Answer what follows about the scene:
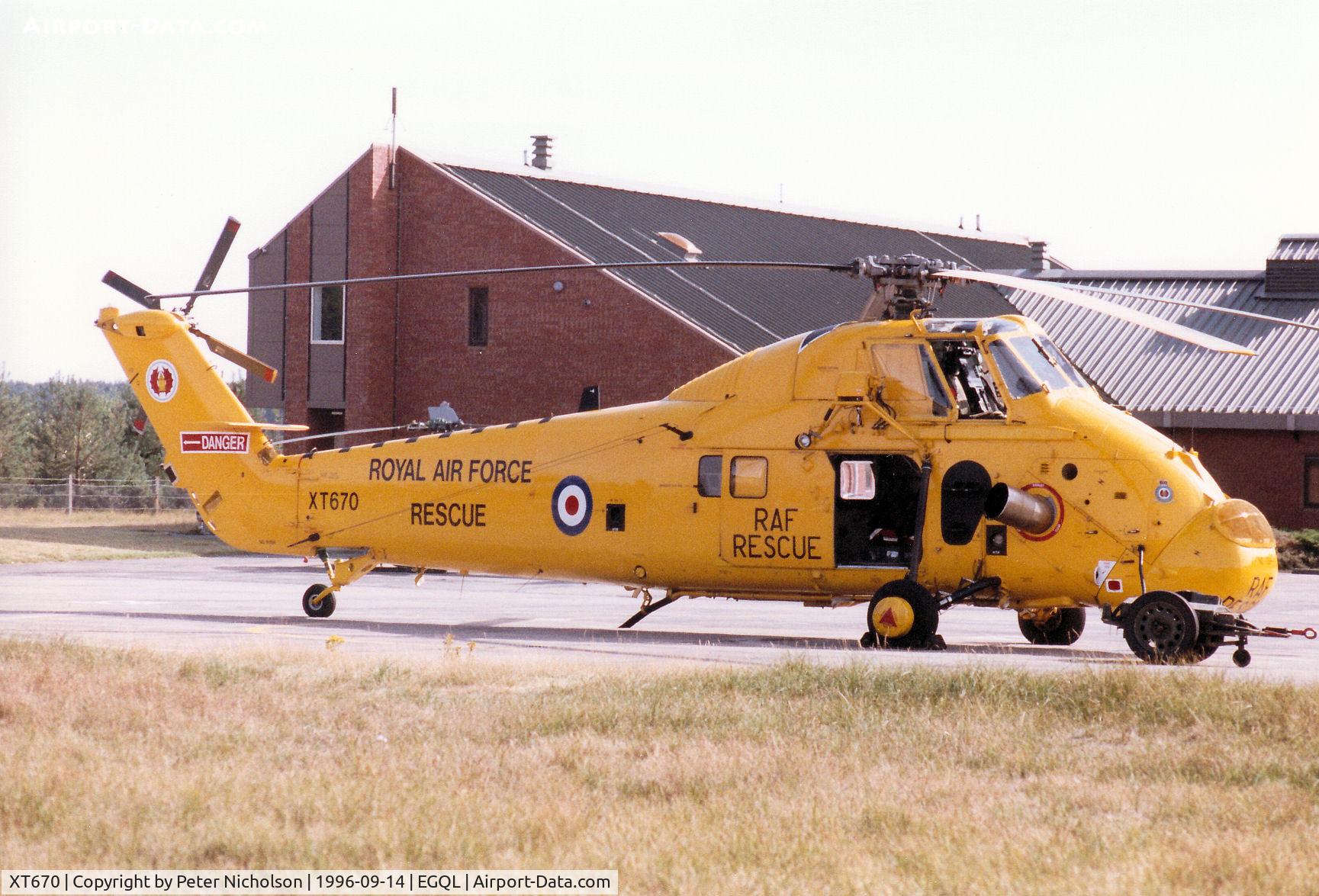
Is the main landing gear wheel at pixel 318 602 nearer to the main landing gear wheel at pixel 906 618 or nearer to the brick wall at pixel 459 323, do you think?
the main landing gear wheel at pixel 906 618

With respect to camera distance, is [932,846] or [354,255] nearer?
[932,846]

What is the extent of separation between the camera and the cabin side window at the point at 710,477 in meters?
17.6

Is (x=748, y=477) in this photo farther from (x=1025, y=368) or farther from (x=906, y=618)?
(x=1025, y=368)

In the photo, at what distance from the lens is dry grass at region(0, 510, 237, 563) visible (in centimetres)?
3288

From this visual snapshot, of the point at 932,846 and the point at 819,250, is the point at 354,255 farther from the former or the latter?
the point at 932,846

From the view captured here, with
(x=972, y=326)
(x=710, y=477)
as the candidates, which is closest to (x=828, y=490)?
(x=710, y=477)

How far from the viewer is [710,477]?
17688mm

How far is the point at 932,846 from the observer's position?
8383 millimetres

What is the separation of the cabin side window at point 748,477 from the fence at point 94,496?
116 feet

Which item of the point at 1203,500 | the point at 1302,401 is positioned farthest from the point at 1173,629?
the point at 1302,401

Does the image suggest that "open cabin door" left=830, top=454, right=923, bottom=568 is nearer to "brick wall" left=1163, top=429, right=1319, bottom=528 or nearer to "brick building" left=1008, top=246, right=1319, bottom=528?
"brick building" left=1008, top=246, right=1319, bottom=528

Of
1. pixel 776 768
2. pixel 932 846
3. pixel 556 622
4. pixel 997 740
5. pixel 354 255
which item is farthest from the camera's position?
pixel 354 255

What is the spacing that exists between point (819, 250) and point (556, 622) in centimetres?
2909

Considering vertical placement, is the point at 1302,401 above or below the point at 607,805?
above
